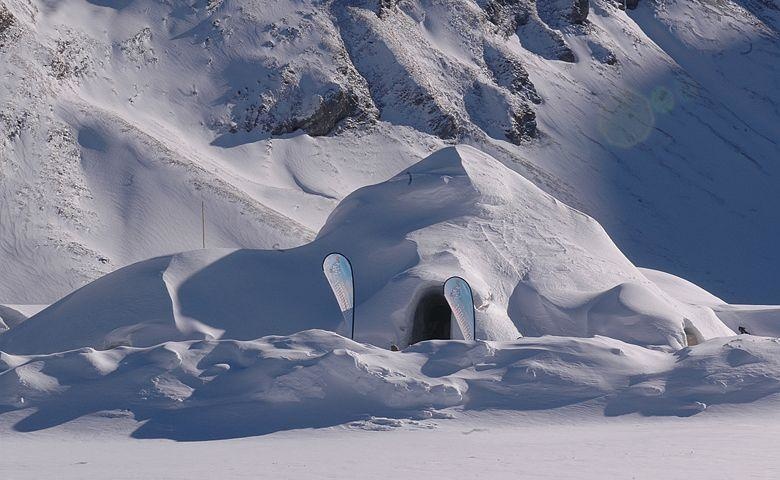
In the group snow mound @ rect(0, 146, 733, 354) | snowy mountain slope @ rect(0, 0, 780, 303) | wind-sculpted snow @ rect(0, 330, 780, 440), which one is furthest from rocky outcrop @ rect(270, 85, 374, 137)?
wind-sculpted snow @ rect(0, 330, 780, 440)

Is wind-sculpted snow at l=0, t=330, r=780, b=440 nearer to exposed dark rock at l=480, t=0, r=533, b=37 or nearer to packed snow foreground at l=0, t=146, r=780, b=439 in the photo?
packed snow foreground at l=0, t=146, r=780, b=439

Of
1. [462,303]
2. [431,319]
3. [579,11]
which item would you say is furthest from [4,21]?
[462,303]

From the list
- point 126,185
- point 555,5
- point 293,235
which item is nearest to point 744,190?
point 555,5

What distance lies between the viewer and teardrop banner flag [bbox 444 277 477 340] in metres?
22.0

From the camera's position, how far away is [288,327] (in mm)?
22938

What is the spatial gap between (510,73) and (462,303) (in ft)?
162

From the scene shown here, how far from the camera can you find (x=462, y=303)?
22.1 metres

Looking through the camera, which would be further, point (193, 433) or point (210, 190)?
point (210, 190)

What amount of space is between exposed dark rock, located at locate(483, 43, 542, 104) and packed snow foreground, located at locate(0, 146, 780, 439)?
3576 cm

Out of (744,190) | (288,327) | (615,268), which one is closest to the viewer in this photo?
(288,327)

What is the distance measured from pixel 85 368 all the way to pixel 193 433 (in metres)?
2.42

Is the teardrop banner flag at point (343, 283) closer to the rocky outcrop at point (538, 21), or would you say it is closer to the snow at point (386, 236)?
the snow at point (386, 236)

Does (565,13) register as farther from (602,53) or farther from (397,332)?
(397,332)

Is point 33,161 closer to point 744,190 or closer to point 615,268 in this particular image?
point 615,268
